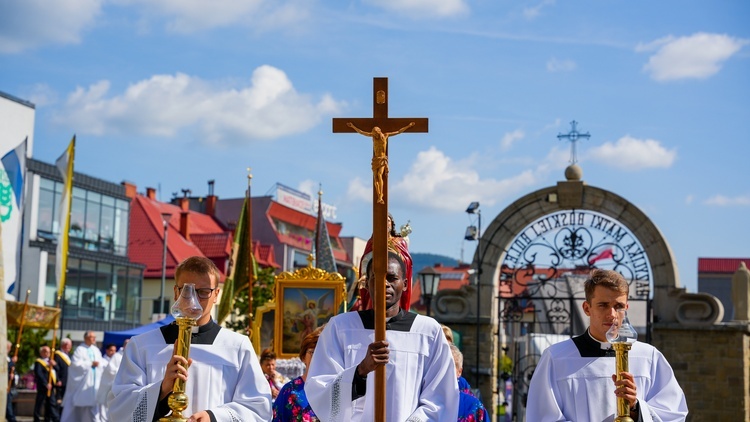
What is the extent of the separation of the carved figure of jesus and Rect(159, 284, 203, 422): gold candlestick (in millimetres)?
1155

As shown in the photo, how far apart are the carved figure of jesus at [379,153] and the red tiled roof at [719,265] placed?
284 ft

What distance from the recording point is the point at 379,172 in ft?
19.8

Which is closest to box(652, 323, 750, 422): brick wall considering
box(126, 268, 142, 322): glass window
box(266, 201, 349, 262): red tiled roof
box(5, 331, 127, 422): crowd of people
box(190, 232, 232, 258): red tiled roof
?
box(5, 331, 127, 422): crowd of people

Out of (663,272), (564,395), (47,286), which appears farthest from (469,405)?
(47,286)

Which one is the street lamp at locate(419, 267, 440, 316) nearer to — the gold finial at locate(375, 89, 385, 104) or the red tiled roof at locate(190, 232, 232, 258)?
the gold finial at locate(375, 89, 385, 104)

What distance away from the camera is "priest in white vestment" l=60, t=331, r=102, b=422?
2108 centimetres

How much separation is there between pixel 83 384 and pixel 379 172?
16479 millimetres

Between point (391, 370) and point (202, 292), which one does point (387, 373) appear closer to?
point (391, 370)

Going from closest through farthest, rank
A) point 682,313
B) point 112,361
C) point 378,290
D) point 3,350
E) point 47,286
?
point 378,290 → point 3,350 → point 112,361 → point 682,313 → point 47,286

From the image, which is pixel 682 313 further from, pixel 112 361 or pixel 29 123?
pixel 29 123

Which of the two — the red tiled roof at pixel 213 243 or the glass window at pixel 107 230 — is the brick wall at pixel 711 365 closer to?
the glass window at pixel 107 230

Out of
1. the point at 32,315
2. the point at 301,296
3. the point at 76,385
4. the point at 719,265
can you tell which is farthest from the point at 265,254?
the point at 301,296

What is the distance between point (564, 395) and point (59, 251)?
1764 centimetres

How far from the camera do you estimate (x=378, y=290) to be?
583 cm
